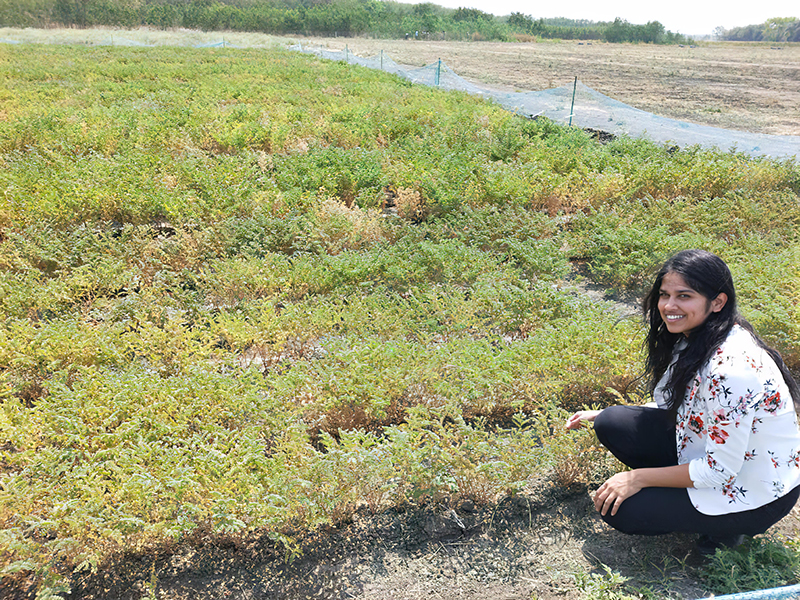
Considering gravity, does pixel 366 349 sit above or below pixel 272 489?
above

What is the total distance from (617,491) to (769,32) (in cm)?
10372

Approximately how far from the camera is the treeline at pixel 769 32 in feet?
242

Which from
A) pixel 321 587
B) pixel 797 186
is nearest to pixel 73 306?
pixel 321 587

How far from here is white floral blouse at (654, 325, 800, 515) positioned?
6.74 feet

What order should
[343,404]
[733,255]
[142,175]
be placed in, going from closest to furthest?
[343,404], [733,255], [142,175]

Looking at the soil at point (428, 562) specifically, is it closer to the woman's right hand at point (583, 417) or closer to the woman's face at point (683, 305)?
the woman's right hand at point (583, 417)

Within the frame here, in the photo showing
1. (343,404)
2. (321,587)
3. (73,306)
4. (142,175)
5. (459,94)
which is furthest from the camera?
(459,94)

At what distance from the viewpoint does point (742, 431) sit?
80.7 inches

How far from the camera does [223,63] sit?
20.0 metres

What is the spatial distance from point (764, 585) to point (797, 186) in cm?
698

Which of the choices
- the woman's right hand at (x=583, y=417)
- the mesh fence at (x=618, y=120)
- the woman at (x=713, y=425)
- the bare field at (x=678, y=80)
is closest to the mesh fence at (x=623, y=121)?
the mesh fence at (x=618, y=120)

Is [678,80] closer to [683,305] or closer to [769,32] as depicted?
[683,305]

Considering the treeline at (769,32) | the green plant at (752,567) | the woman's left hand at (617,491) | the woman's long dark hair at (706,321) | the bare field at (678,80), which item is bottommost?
the green plant at (752,567)

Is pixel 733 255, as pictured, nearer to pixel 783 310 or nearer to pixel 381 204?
pixel 783 310
